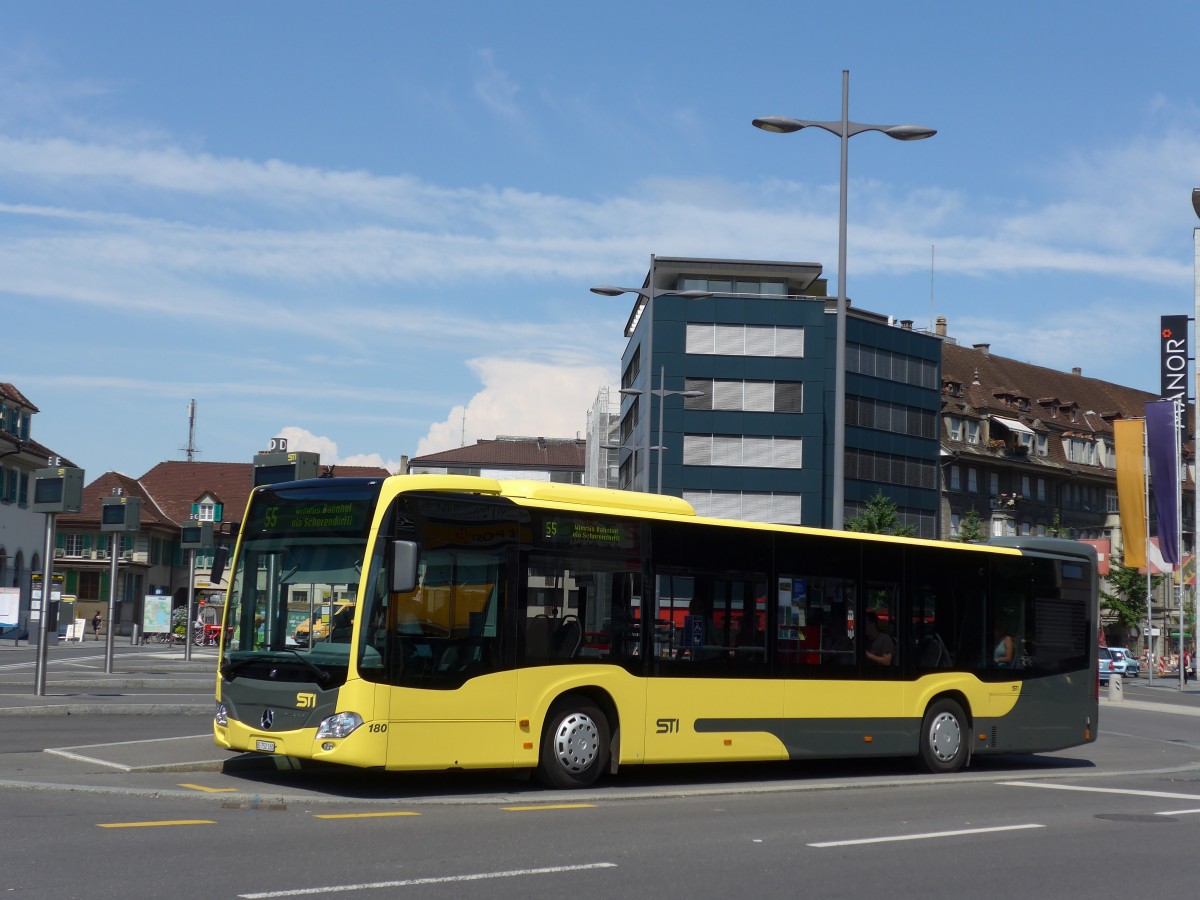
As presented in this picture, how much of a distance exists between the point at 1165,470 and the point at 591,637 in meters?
48.2

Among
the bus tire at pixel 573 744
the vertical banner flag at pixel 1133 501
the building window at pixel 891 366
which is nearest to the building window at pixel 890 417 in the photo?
the building window at pixel 891 366

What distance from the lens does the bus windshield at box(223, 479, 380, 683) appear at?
13.0 metres

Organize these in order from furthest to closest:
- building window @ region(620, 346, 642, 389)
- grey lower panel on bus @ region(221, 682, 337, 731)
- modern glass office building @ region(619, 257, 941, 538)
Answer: building window @ region(620, 346, 642, 389)
modern glass office building @ region(619, 257, 941, 538)
grey lower panel on bus @ region(221, 682, 337, 731)

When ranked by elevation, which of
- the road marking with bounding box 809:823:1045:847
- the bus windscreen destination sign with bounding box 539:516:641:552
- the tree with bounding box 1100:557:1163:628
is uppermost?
the tree with bounding box 1100:557:1163:628

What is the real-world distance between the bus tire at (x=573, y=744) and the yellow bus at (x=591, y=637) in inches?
0.9

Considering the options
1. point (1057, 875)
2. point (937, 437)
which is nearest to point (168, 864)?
point (1057, 875)

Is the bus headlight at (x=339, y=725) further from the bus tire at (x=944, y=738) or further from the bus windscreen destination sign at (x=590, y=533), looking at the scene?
the bus tire at (x=944, y=738)

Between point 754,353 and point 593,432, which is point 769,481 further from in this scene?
point 593,432

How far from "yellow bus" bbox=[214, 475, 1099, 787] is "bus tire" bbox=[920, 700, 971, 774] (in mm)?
25

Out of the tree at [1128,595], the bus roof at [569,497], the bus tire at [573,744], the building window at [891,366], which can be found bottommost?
the bus tire at [573,744]

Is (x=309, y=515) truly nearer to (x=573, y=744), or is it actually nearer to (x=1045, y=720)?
(x=573, y=744)

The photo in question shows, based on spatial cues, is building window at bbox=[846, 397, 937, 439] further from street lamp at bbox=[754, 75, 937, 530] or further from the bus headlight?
the bus headlight

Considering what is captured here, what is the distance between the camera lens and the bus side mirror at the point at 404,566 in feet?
41.5

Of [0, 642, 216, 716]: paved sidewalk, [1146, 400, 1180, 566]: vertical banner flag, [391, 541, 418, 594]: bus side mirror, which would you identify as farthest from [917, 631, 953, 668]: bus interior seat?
[1146, 400, 1180, 566]: vertical banner flag
